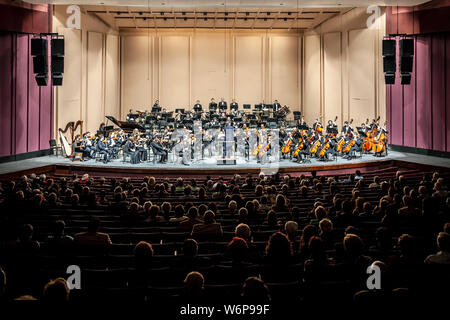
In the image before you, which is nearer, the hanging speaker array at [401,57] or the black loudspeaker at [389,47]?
the hanging speaker array at [401,57]

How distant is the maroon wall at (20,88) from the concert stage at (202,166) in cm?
101

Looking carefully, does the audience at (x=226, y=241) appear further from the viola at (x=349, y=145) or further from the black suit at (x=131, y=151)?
the viola at (x=349, y=145)

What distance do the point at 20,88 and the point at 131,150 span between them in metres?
4.72

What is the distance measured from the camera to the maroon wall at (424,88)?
1658 cm

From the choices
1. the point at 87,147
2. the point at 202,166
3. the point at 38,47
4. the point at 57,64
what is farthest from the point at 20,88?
the point at 202,166

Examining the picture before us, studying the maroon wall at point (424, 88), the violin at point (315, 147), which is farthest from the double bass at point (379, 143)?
the violin at point (315, 147)

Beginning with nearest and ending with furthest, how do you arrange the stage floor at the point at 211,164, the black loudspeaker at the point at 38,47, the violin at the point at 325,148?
the stage floor at the point at 211,164
the black loudspeaker at the point at 38,47
the violin at the point at 325,148

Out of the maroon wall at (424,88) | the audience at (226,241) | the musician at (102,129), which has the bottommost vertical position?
the audience at (226,241)

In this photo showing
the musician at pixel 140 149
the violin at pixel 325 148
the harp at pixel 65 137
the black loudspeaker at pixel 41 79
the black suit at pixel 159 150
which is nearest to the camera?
the black loudspeaker at pixel 41 79

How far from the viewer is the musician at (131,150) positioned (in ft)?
50.7

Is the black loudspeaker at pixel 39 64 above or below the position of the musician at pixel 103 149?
above

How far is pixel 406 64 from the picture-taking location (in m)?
15.8

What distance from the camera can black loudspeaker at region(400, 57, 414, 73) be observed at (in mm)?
15797
